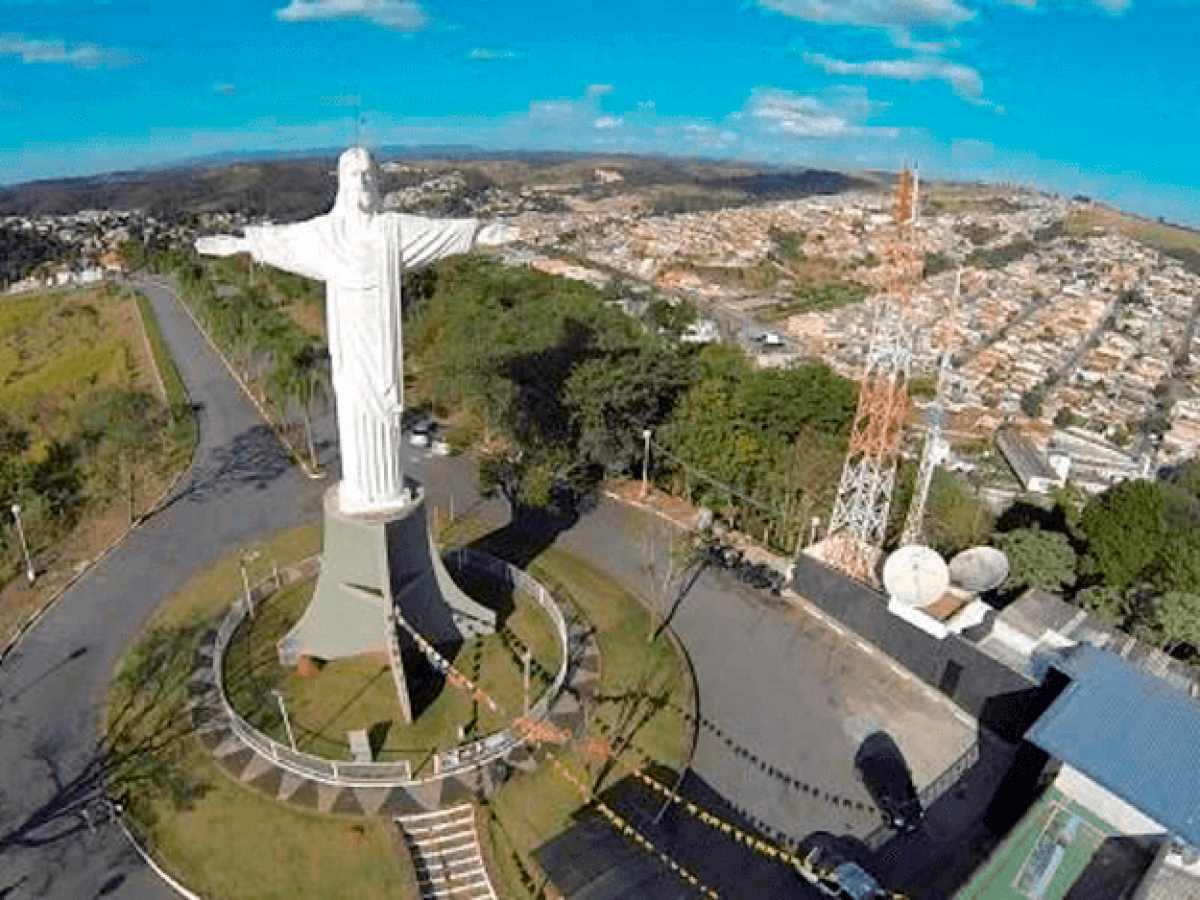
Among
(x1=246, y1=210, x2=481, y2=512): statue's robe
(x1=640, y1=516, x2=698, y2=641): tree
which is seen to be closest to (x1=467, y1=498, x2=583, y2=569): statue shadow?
(x1=640, y1=516, x2=698, y2=641): tree

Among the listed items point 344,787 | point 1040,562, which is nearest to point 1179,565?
point 1040,562

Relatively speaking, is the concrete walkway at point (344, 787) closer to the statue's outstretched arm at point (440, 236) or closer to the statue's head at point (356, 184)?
the statue's outstretched arm at point (440, 236)

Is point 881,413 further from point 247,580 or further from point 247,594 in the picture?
point 247,580

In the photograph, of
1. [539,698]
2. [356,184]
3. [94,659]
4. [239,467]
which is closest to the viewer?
[356,184]

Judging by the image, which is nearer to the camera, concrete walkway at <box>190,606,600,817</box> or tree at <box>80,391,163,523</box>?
concrete walkway at <box>190,606,600,817</box>

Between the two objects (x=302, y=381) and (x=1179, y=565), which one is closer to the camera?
(x=1179, y=565)

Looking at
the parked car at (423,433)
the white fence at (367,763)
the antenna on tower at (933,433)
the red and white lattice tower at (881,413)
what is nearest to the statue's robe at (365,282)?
the white fence at (367,763)

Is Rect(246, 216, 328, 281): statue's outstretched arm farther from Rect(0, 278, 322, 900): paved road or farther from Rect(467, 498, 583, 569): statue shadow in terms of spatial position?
Rect(467, 498, 583, 569): statue shadow
